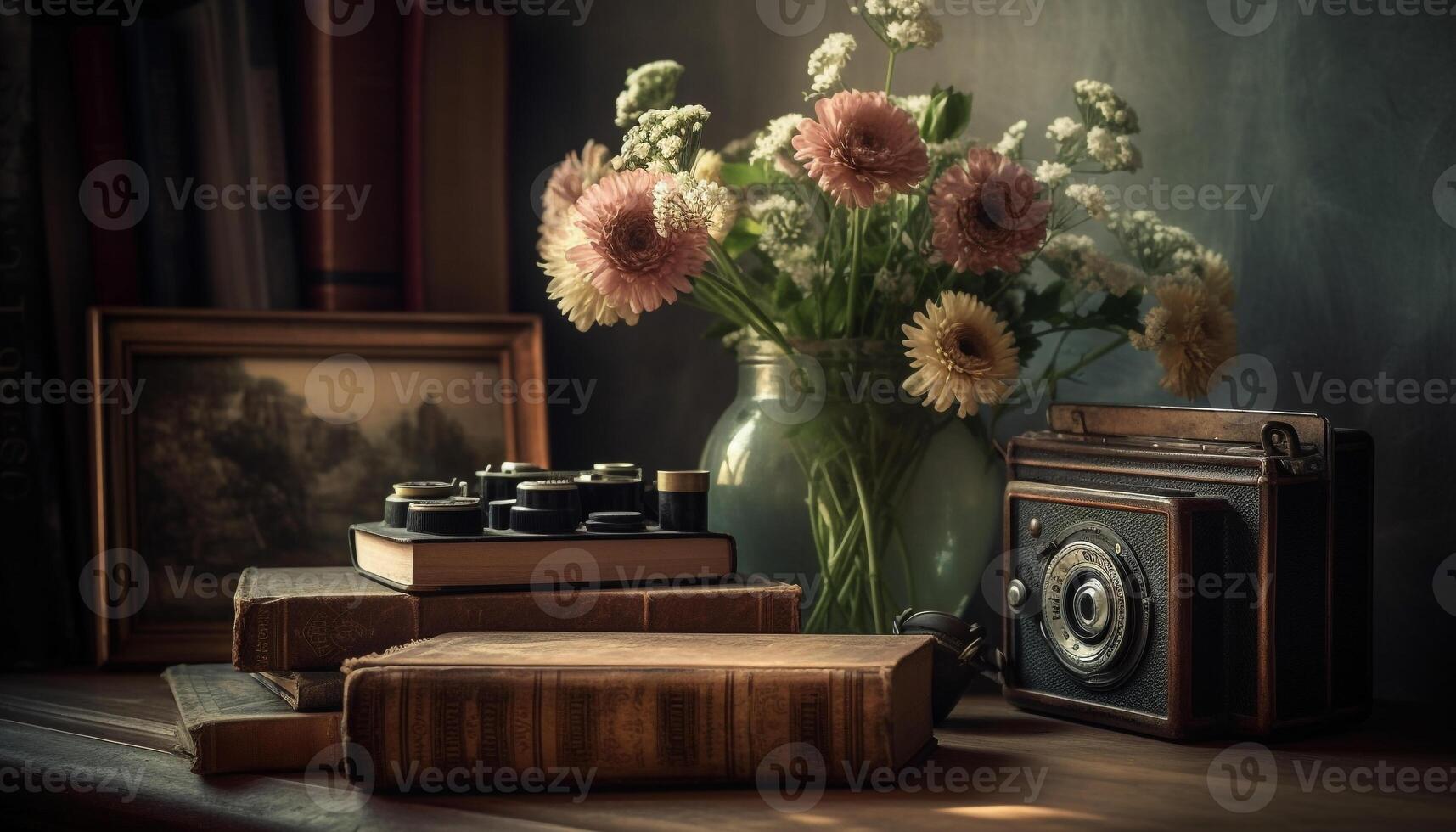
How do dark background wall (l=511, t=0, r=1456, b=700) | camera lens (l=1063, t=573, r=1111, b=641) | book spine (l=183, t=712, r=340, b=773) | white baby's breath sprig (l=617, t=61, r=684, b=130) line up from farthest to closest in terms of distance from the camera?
white baby's breath sprig (l=617, t=61, r=684, b=130)
dark background wall (l=511, t=0, r=1456, b=700)
camera lens (l=1063, t=573, r=1111, b=641)
book spine (l=183, t=712, r=340, b=773)

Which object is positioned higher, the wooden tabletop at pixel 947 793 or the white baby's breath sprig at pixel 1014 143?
the white baby's breath sprig at pixel 1014 143

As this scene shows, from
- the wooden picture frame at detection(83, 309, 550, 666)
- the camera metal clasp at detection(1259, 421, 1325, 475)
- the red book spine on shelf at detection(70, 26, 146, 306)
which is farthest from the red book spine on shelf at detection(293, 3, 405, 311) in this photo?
the camera metal clasp at detection(1259, 421, 1325, 475)

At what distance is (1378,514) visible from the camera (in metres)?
1.22

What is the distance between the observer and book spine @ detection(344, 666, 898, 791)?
0.89 meters

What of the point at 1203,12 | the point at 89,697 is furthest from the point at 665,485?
the point at 1203,12

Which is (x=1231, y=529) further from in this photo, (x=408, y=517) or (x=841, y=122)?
(x=408, y=517)

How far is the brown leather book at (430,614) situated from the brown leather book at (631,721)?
0.40 feet

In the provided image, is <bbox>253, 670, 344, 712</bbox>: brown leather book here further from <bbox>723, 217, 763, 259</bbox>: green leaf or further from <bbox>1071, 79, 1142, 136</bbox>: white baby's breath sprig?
<bbox>1071, 79, 1142, 136</bbox>: white baby's breath sprig

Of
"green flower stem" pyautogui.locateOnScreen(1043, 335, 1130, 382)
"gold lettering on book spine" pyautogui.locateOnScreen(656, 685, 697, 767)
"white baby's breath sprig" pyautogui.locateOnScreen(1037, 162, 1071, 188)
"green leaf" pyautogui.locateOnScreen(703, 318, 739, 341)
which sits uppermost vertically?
"white baby's breath sprig" pyautogui.locateOnScreen(1037, 162, 1071, 188)

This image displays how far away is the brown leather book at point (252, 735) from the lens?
0.95 meters

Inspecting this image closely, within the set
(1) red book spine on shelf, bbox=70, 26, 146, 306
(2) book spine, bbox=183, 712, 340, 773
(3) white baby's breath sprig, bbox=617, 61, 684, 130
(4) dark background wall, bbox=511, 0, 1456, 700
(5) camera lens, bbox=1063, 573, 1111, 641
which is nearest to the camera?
Result: (2) book spine, bbox=183, 712, 340, 773

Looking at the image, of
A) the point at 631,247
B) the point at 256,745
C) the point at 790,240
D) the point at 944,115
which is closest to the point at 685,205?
the point at 631,247

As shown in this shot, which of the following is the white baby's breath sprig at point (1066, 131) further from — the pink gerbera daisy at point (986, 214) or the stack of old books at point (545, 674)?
the stack of old books at point (545, 674)

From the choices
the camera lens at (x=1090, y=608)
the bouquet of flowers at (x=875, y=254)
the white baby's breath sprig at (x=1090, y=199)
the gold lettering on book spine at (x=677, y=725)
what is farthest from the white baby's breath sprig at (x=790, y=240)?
the gold lettering on book spine at (x=677, y=725)
